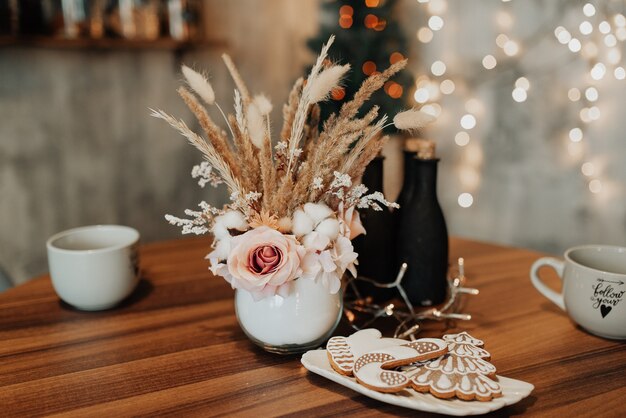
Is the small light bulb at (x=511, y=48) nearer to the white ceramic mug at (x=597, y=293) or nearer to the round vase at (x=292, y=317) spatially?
the white ceramic mug at (x=597, y=293)

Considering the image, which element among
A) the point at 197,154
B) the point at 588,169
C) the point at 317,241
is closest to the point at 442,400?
the point at 317,241

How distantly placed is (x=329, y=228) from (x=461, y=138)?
1903 mm

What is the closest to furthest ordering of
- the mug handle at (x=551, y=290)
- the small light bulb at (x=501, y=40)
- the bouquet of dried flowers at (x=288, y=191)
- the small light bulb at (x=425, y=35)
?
the bouquet of dried flowers at (x=288, y=191) → the mug handle at (x=551, y=290) → the small light bulb at (x=501, y=40) → the small light bulb at (x=425, y=35)

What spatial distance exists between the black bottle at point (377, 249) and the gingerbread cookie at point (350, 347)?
197 millimetres

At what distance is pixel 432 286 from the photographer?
997mm

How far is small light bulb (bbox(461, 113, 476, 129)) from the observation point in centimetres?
246

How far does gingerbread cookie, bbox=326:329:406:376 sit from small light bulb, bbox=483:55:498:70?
1.83 meters

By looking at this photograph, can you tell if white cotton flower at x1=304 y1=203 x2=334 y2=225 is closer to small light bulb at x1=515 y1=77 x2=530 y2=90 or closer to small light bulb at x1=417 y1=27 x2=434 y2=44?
small light bulb at x1=515 y1=77 x2=530 y2=90

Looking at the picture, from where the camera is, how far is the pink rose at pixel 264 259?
0.75m

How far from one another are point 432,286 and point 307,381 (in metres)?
0.34

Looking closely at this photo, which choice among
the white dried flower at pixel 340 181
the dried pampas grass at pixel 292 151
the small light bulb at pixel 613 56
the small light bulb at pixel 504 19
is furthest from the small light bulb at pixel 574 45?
the white dried flower at pixel 340 181

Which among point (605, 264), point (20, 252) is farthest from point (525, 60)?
point (20, 252)

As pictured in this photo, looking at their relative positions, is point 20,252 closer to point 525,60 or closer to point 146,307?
point 146,307

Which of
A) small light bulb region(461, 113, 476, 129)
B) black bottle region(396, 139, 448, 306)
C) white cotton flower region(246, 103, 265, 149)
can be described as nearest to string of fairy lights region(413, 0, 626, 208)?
small light bulb region(461, 113, 476, 129)
